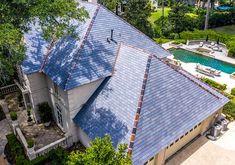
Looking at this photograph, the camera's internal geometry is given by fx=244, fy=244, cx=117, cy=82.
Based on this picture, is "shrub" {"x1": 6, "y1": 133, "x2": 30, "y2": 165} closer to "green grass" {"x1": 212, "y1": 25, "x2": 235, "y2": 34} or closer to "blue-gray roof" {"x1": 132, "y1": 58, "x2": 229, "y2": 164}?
"blue-gray roof" {"x1": 132, "y1": 58, "x2": 229, "y2": 164}

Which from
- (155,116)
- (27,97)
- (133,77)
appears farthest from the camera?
(27,97)

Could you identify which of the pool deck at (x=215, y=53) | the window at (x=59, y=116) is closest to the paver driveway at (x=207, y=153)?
the window at (x=59, y=116)

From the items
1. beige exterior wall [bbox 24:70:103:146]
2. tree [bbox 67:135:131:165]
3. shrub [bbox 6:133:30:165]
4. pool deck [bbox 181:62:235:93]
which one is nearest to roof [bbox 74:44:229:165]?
beige exterior wall [bbox 24:70:103:146]

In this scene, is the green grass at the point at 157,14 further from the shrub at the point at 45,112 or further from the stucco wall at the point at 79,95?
the stucco wall at the point at 79,95

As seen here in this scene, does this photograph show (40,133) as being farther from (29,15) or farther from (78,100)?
(29,15)

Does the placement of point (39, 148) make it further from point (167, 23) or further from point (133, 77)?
point (167, 23)

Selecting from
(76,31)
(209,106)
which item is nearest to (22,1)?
(76,31)
